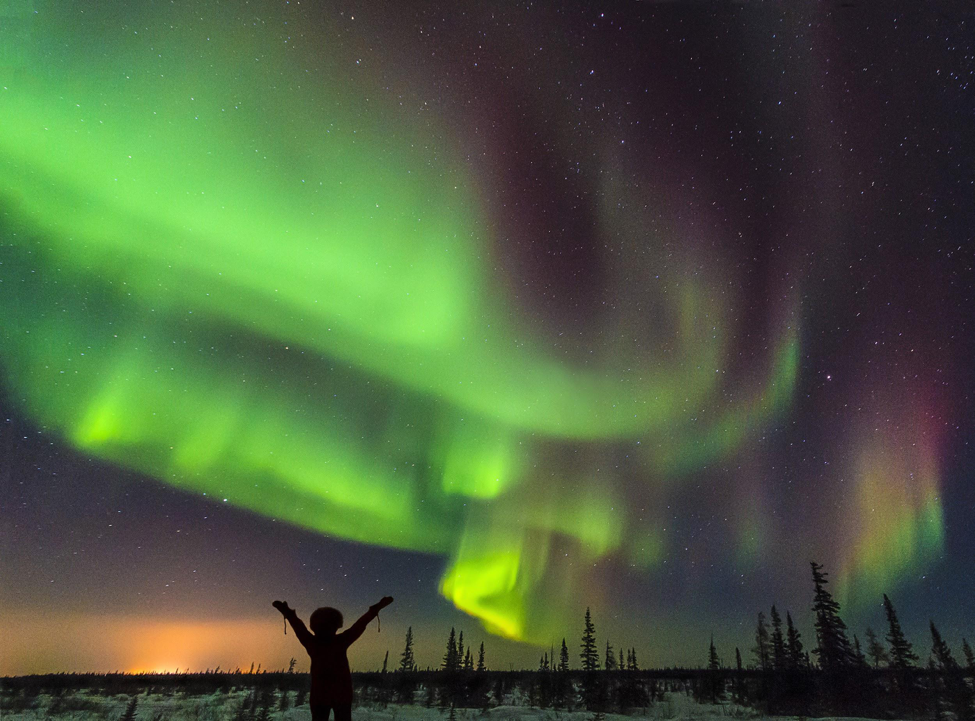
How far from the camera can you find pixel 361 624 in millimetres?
5984

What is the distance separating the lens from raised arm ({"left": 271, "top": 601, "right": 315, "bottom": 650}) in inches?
228

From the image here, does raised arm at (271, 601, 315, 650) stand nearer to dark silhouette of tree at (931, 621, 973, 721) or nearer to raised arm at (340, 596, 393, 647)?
raised arm at (340, 596, 393, 647)

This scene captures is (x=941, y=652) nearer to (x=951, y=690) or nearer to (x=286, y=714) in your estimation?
(x=951, y=690)

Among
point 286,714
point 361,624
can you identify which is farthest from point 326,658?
point 286,714

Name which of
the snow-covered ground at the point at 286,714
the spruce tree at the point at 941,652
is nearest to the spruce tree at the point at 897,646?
the spruce tree at the point at 941,652

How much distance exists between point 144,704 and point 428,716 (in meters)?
16.5

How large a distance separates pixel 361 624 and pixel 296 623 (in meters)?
0.65

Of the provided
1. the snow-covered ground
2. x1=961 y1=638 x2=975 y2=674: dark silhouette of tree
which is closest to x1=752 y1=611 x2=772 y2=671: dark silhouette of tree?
x1=961 y1=638 x2=975 y2=674: dark silhouette of tree

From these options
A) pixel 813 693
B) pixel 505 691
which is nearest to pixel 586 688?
pixel 505 691

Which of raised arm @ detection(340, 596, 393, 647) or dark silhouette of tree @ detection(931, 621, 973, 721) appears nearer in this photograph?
raised arm @ detection(340, 596, 393, 647)

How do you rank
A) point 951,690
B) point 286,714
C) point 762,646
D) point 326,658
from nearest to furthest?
point 326,658
point 286,714
point 951,690
point 762,646

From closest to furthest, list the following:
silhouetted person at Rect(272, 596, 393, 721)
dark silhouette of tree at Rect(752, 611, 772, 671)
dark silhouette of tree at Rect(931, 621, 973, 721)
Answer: silhouetted person at Rect(272, 596, 393, 721)
dark silhouette of tree at Rect(931, 621, 973, 721)
dark silhouette of tree at Rect(752, 611, 772, 671)

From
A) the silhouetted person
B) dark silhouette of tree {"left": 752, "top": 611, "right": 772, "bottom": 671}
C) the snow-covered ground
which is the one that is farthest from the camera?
dark silhouette of tree {"left": 752, "top": 611, "right": 772, "bottom": 671}

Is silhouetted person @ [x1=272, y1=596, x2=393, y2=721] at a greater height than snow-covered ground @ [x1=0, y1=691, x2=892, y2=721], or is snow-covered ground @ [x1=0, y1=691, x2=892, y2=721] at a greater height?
silhouetted person @ [x1=272, y1=596, x2=393, y2=721]
